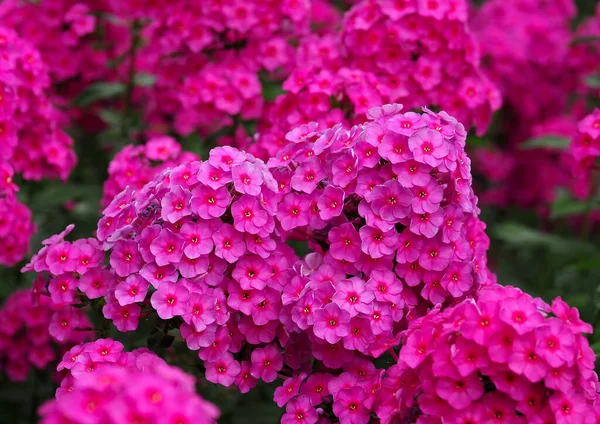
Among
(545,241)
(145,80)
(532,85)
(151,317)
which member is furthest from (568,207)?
(151,317)

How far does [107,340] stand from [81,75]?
240 cm

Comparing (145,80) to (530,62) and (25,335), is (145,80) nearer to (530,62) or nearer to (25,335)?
(25,335)

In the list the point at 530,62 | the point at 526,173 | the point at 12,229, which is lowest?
the point at 526,173

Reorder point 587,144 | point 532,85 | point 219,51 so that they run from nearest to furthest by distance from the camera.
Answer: point 587,144, point 219,51, point 532,85

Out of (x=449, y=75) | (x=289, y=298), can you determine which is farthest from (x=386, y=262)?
(x=449, y=75)

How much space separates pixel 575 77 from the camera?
552 cm

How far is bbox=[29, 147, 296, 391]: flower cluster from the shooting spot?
250 cm

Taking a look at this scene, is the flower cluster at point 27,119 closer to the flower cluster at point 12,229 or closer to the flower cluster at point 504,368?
the flower cluster at point 12,229

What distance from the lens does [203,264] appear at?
2531 millimetres

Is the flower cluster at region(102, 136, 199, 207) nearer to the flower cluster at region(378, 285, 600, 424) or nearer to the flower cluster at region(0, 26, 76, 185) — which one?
the flower cluster at region(0, 26, 76, 185)

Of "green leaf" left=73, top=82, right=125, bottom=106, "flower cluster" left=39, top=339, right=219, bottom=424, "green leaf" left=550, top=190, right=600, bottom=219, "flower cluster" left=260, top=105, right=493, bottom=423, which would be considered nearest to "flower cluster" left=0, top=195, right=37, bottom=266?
"green leaf" left=73, top=82, right=125, bottom=106

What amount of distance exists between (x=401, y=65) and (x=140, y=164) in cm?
128

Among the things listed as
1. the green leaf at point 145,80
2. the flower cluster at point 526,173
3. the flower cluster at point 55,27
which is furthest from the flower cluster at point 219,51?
the flower cluster at point 526,173

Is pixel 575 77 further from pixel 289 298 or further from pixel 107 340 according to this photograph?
pixel 107 340
